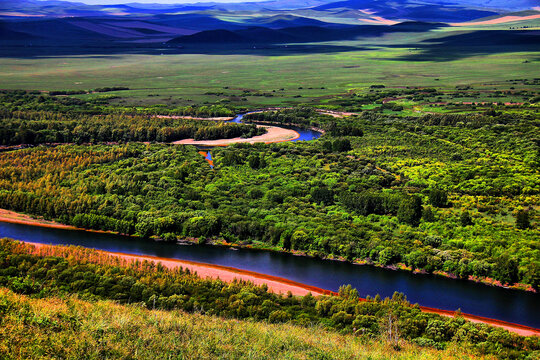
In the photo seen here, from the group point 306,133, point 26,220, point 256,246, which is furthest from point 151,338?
point 306,133

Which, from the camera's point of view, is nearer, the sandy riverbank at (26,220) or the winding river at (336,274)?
the winding river at (336,274)

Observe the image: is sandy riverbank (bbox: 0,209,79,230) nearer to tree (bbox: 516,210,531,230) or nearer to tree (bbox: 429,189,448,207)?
tree (bbox: 429,189,448,207)

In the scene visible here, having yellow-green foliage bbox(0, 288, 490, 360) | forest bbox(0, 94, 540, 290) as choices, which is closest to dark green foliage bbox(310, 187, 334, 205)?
forest bbox(0, 94, 540, 290)

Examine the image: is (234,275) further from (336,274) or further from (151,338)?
(151,338)

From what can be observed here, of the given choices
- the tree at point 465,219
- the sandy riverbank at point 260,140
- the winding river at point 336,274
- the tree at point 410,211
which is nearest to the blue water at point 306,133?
the sandy riverbank at point 260,140

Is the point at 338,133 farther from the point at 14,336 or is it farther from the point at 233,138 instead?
the point at 14,336

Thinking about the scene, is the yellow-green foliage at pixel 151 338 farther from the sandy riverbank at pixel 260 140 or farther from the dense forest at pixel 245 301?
→ the sandy riverbank at pixel 260 140
